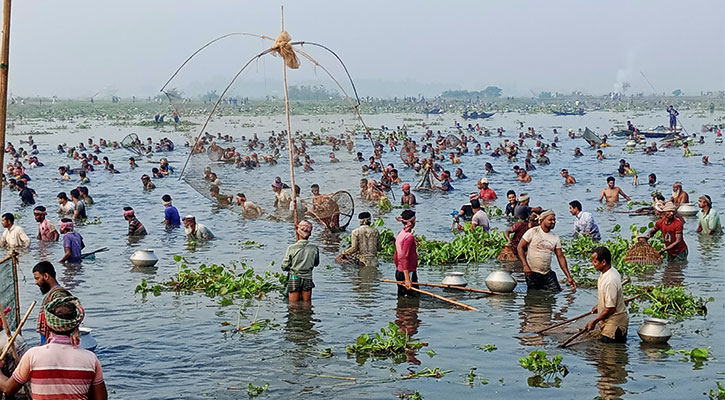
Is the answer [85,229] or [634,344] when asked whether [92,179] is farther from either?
[634,344]

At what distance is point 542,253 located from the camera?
499 inches

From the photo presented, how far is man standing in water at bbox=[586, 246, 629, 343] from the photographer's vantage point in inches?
379

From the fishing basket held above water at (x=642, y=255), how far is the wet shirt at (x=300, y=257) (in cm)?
616

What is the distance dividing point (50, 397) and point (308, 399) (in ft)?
12.2

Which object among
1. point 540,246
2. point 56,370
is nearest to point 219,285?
point 540,246

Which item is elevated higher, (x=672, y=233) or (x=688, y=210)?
(x=672, y=233)

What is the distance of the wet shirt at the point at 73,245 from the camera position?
16.4 metres

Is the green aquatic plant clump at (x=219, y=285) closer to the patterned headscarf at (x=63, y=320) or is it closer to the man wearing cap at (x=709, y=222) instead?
the patterned headscarf at (x=63, y=320)

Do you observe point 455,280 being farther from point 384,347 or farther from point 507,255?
point 384,347

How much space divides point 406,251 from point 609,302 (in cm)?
373

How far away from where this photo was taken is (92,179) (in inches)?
1436

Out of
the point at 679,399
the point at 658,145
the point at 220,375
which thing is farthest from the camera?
the point at 658,145

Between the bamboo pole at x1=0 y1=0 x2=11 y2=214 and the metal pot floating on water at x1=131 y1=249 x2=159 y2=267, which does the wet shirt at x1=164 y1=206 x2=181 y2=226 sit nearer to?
the metal pot floating on water at x1=131 y1=249 x2=159 y2=267

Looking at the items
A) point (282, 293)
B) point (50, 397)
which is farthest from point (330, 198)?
point (50, 397)
